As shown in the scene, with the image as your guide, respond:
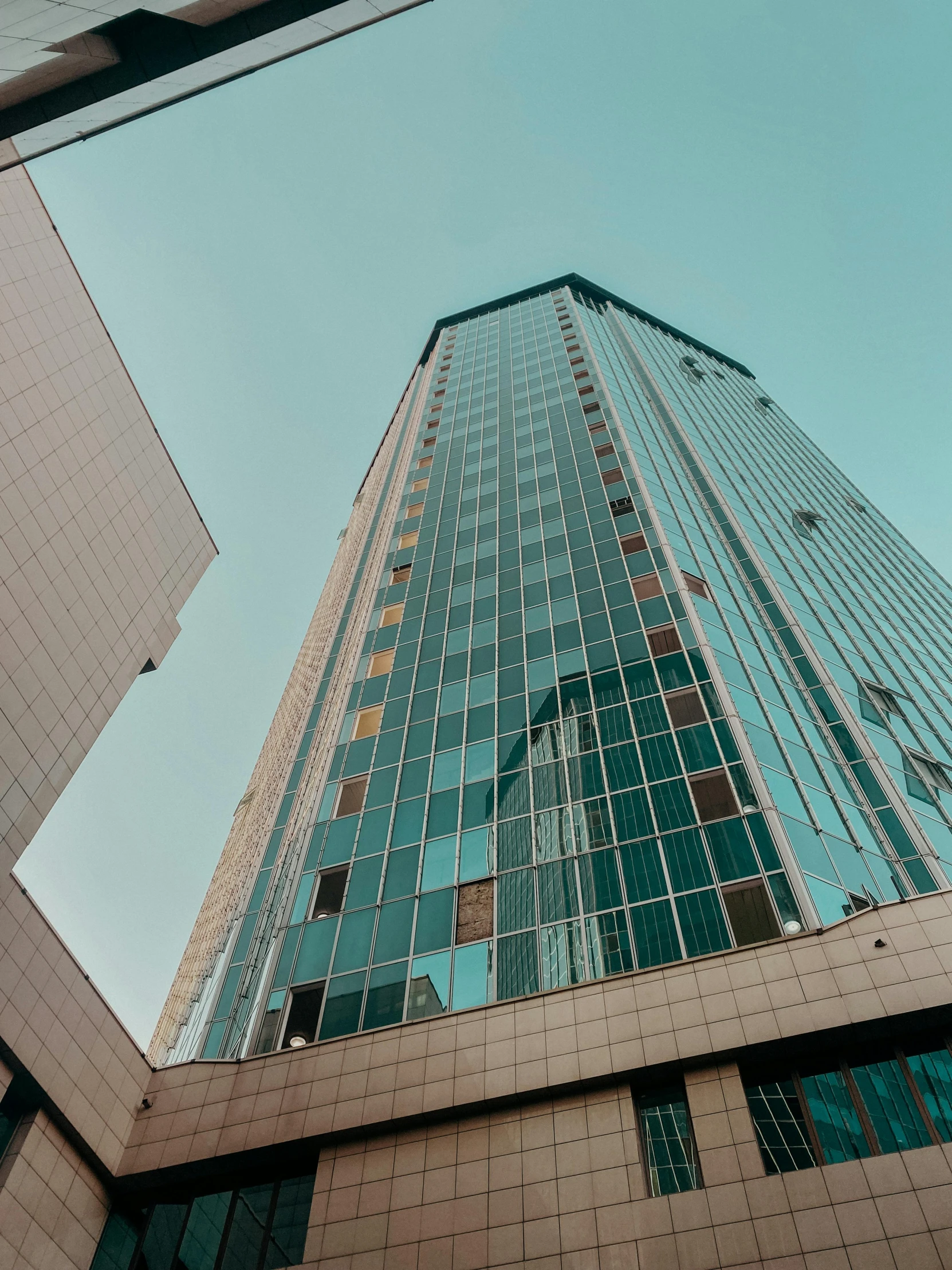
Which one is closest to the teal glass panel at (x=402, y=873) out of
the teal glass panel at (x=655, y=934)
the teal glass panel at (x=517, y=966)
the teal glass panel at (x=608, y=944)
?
the teal glass panel at (x=517, y=966)

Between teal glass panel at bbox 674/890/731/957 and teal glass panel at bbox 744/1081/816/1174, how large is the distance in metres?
3.21

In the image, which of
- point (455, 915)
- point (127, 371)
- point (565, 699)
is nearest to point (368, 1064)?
point (455, 915)

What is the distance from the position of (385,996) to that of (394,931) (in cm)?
235

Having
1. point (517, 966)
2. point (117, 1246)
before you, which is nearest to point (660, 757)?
point (517, 966)

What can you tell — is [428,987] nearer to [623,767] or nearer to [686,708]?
[623,767]

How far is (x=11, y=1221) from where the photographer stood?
17.5 metres

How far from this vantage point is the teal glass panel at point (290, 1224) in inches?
730

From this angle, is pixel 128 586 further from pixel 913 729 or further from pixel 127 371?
pixel 913 729

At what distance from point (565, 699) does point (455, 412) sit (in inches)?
1679

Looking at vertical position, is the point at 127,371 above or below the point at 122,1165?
above

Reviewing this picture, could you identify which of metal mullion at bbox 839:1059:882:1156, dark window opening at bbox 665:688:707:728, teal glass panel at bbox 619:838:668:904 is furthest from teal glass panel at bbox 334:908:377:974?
metal mullion at bbox 839:1059:882:1156

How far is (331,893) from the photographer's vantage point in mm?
28125

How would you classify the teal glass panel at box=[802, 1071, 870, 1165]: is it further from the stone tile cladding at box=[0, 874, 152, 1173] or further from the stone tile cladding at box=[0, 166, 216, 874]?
the stone tile cladding at box=[0, 166, 216, 874]

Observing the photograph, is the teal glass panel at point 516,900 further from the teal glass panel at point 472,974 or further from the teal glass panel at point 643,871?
the teal glass panel at point 643,871
